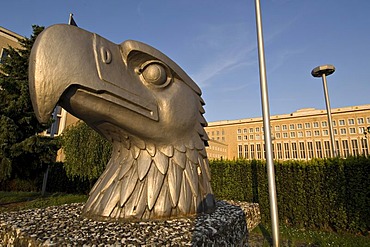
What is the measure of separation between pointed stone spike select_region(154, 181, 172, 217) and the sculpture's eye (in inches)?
45.3

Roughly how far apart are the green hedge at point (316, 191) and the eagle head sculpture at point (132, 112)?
7033 millimetres

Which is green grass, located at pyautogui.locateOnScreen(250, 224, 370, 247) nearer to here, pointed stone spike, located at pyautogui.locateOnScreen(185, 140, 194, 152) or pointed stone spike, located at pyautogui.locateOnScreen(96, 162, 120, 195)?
pointed stone spike, located at pyautogui.locateOnScreen(185, 140, 194, 152)

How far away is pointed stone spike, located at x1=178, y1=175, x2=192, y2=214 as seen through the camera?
97.4 inches

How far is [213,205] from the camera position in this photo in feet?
9.57

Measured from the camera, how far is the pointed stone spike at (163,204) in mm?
2377

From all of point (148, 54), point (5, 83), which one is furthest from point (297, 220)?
point (5, 83)

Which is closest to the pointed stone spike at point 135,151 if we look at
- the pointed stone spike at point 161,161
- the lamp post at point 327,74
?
the pointed stone spike at point 161,161

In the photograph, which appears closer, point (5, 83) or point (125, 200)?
point (125, 200)

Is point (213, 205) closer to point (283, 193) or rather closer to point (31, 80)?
point (31, 80)

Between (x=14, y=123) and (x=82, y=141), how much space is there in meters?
3.12

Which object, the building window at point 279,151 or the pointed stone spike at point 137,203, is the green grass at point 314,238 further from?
the building window at point 279,151

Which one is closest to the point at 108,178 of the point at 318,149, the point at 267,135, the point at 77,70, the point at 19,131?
the point at 77,70

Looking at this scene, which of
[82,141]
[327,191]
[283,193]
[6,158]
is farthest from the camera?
[82,141]

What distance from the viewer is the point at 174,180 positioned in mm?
2490
